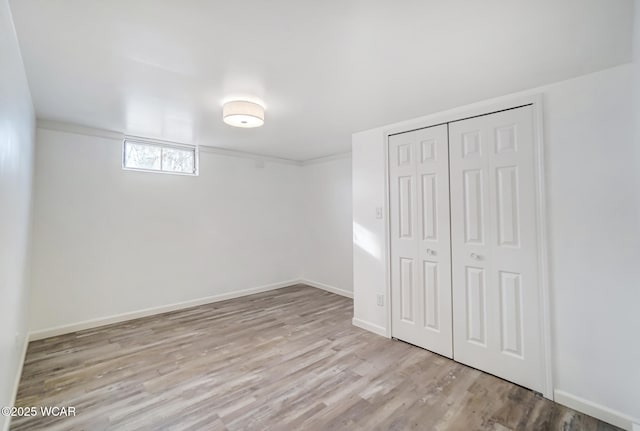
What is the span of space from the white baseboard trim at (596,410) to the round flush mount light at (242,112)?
3.30 meters

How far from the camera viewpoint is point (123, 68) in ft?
6.38

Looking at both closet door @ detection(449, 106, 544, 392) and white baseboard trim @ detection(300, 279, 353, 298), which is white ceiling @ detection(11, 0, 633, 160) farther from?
white baseboard trim @ detection(300, 279, 353, 298)

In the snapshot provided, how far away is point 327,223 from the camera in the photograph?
5078 millimetres

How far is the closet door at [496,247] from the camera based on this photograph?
2.21m

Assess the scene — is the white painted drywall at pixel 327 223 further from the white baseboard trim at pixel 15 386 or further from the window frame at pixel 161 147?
the white baseboard trim at pixel 15 386

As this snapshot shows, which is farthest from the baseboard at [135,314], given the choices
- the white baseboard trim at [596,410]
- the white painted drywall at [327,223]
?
the white baseboard trim at [596,410]

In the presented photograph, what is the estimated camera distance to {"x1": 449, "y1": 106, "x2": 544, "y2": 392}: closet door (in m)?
2.21

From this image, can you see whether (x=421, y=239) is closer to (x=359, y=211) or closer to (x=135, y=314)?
(x=359, y=211)

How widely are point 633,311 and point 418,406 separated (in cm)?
157

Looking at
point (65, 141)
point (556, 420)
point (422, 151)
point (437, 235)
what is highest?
point (65, 141)

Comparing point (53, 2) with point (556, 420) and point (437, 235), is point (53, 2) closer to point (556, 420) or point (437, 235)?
point (437, 235)

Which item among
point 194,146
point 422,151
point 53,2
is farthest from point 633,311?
point 194,146

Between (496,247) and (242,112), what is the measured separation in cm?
253

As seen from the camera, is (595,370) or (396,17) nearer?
(396,17)
